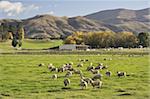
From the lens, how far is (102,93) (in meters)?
20.3

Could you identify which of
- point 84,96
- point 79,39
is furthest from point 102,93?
point 79,39

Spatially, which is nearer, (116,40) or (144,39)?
(144,39)

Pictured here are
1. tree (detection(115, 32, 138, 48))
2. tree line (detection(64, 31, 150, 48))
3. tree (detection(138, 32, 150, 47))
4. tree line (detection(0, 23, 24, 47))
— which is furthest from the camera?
tree line (detection(0, 23, 24, 47))

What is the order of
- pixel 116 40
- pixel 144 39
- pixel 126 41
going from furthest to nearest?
1. pixel 116 40
2. pixel 126 41
3. pixel 144 39

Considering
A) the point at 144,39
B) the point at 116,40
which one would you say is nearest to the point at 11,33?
the point at 116,40

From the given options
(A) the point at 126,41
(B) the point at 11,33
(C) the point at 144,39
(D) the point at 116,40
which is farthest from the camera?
(B) the point at 11,33

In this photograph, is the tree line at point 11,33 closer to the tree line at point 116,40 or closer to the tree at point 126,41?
the tree line at point 116,40

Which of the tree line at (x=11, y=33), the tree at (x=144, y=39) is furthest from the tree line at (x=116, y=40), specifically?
the tree line at (x=11, y=33)

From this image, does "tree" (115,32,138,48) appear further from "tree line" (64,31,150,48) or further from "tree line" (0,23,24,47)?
"tree line" (0,23,24,47)

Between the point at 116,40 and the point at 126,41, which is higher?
the point at 116,40

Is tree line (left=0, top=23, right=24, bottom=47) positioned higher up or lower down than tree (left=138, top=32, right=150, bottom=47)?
higher up

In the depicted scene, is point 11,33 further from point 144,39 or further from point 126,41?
point 144,39

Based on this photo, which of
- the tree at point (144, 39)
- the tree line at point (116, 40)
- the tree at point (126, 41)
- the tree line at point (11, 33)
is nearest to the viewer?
the tree at point (144, 39)

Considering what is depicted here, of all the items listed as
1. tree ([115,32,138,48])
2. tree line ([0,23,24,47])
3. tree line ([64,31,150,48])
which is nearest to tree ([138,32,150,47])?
tree line ([64,31,150,48])
